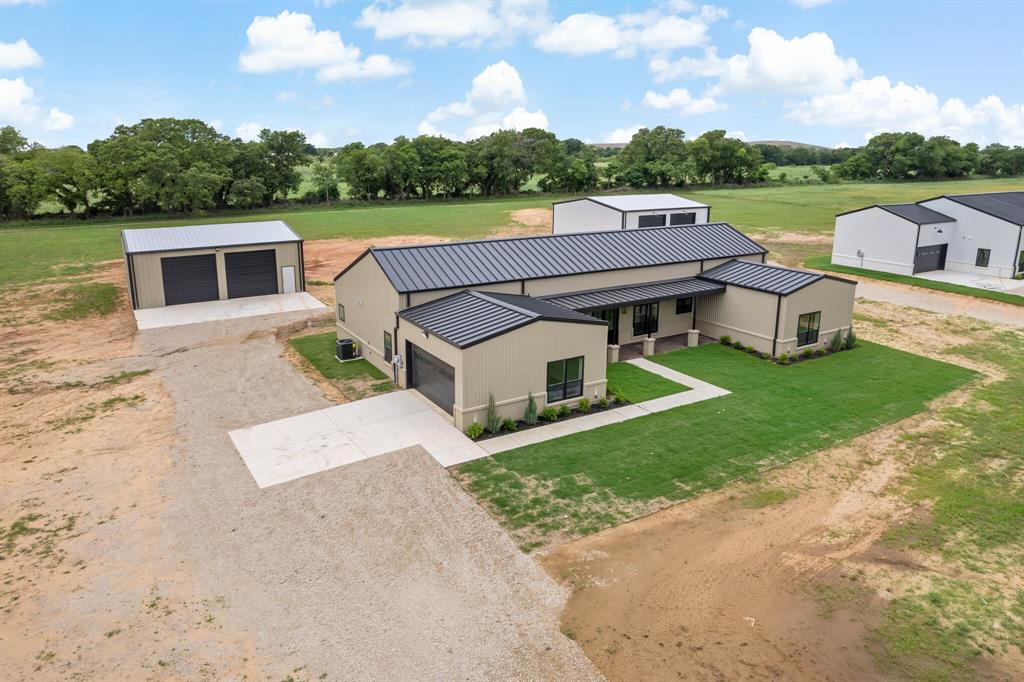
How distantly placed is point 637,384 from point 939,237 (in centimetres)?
3056

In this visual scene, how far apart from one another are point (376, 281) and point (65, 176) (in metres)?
54.6

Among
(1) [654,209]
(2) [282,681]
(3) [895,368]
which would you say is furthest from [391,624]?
(1) [654,209]

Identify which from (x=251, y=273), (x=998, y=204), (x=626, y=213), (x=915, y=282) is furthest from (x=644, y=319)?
(x=998, y=204)

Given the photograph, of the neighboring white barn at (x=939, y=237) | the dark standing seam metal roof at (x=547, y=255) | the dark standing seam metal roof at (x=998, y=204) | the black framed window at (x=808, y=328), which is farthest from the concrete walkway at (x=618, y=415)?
the dark standing seam metal roof at (x=998, y=204)

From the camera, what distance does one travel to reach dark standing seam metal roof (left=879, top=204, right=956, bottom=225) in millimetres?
41441

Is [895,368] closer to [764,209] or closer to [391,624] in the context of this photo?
[391,624]

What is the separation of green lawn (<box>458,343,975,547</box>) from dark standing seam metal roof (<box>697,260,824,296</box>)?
2.95 meters

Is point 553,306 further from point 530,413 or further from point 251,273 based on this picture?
point 251,273

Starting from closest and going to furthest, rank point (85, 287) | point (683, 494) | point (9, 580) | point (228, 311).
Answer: point (9, 580) → point (683, 494) → point (228, 311) → point (85, 287)

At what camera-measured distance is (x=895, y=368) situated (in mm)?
25078

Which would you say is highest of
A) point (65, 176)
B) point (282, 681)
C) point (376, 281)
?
point (65, 176)

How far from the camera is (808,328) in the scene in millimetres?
26516

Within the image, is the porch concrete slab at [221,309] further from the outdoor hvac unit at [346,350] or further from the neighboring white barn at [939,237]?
the neighboring white barn at [939,237]

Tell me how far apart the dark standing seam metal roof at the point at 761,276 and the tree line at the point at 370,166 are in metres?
53.7
